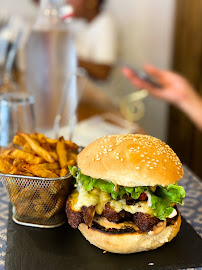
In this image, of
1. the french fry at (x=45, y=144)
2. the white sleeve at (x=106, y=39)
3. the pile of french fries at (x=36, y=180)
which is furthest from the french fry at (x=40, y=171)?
the white sleeve at (x=106, y=39)

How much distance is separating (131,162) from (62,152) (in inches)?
10.4

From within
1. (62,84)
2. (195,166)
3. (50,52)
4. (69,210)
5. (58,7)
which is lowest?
(195,166)

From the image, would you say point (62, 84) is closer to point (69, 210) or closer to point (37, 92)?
point (37, 92)

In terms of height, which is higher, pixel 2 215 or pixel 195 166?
pixel 2 215

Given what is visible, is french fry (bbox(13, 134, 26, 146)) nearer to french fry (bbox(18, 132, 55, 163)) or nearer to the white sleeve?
french fry (bbox(18, 132, 55, 163))

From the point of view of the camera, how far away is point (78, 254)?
3.35 ft

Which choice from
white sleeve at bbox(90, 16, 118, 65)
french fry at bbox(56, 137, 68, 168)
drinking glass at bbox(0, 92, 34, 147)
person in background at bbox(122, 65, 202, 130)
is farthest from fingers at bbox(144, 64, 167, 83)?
white sleeve at bbox(90, 16, 118, 65)

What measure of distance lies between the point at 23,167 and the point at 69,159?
0.16 metres

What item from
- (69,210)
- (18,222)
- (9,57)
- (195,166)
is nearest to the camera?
(69,210)

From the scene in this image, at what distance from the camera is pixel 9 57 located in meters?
3.31

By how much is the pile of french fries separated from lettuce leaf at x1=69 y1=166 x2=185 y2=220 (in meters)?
0.11

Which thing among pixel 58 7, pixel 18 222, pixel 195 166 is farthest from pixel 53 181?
pixel 195 166

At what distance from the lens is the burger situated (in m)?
0.98

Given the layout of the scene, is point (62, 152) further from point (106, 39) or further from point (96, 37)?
point (96, 37)
